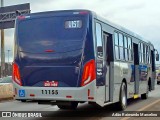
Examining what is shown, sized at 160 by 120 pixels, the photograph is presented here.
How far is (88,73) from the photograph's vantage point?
11391mm

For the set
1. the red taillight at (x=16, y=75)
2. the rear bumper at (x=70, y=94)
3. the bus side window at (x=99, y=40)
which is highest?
the bus side window at (x=99, y=40)

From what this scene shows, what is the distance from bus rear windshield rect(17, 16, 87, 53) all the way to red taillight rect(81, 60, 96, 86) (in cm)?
56

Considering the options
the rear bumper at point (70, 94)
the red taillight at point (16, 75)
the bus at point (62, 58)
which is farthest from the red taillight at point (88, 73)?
the red taillight at point (16, 75)

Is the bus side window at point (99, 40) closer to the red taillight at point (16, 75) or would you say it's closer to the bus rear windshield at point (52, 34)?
the bus rear windshield at point (52, 34)

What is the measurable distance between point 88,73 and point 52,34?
63.2 inches

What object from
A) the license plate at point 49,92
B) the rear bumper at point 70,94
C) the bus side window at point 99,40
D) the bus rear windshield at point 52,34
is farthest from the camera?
the bus side window at point 99,40

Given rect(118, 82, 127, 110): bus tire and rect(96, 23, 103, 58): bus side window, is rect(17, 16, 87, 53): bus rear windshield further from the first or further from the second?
rect(118, 82, 127, 110): bus tire

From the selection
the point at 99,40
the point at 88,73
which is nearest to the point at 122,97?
the point at 99,40

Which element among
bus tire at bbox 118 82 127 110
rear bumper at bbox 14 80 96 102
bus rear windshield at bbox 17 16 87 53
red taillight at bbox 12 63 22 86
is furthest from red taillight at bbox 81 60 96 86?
bus tire at bbox 118 82 127 110

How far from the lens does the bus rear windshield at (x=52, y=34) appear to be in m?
11.7

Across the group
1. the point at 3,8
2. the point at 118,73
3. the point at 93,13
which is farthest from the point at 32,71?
the point at 3,8

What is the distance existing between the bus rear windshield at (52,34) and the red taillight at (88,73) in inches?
22.1

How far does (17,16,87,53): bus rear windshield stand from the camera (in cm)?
1166

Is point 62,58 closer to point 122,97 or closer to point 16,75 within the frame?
point 16,75
